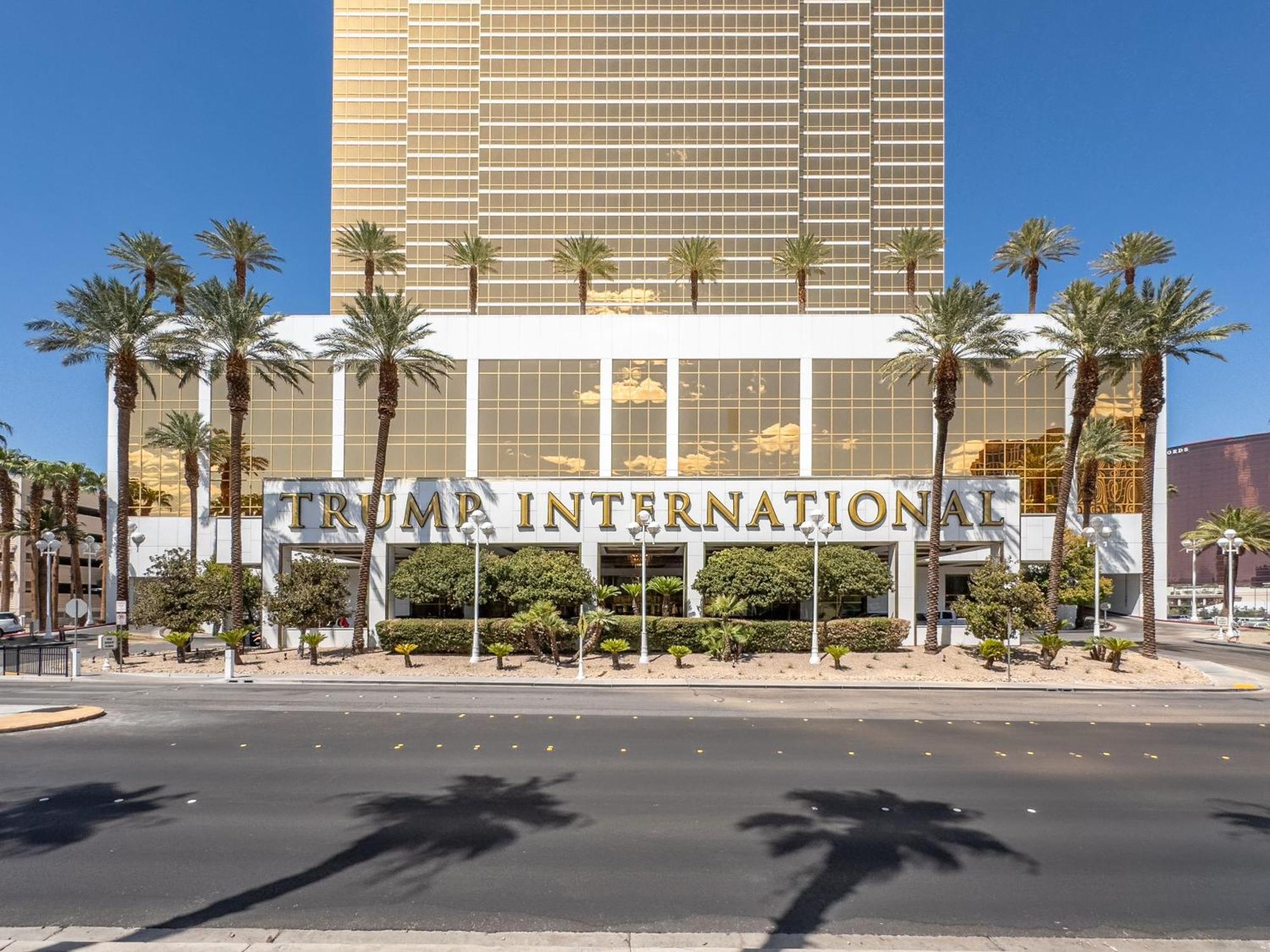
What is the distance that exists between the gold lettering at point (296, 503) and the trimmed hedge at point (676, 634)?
31.0 ft

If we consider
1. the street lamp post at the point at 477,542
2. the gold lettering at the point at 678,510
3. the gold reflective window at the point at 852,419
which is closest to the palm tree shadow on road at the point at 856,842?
the street lamp post at the point at 477,542

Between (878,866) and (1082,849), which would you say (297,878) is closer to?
(878,866)

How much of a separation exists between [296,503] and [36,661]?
13.2m

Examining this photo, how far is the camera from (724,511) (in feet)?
129

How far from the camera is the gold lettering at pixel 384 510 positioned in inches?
1553

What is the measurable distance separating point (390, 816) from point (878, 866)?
6.76 m

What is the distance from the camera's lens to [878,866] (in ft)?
29.1

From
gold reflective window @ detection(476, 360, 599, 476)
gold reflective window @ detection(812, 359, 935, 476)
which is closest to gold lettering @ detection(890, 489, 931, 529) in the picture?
gold reflective window @ detection(812, 359, 935, 476)

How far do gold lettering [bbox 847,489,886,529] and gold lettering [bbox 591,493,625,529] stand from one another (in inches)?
484

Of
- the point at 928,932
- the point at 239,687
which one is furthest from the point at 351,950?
the point at 239,687

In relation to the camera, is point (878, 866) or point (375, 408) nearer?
point (878, 866)

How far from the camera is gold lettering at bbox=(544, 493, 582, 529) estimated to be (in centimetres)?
3978

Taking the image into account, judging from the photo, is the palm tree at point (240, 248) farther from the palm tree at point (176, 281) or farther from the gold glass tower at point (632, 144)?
the gold glass tower at point (632, 144)

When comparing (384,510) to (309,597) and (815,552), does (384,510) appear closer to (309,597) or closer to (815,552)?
(309,597)
